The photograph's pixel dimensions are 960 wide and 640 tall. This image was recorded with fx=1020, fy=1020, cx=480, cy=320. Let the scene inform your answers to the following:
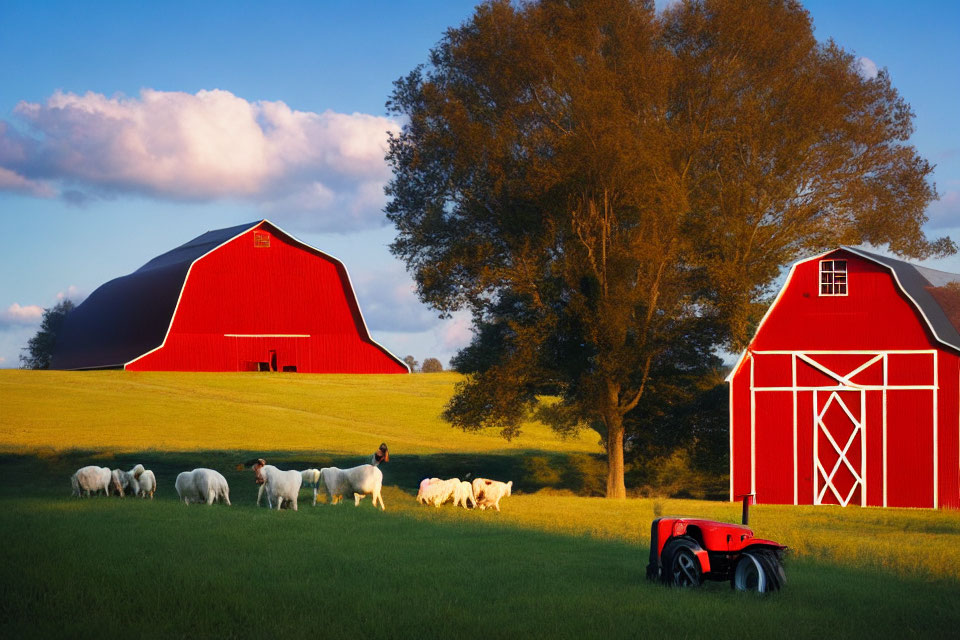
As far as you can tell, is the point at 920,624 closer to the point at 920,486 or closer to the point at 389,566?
the point at 389,566

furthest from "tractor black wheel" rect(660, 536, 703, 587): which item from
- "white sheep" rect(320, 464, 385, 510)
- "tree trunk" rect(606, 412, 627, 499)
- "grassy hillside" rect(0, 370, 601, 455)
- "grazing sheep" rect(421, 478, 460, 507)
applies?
"grassy hillside" rect(0, 370, 601, 455)

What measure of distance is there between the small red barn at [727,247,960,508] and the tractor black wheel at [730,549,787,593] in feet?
68.2

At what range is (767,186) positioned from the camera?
106 feet

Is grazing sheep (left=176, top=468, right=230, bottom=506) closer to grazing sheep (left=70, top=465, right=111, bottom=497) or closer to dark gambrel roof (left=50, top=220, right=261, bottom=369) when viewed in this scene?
grazing sheep (left=70, top=465, right=111, bottom=497)

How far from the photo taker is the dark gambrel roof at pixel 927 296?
3073 centimetres

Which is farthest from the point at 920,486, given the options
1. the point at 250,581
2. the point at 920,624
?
the point at 250,581

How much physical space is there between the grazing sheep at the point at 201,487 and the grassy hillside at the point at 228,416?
13650 mm

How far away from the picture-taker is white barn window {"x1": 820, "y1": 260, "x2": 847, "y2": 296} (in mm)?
31469

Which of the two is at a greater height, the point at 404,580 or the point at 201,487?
the point at 201,487

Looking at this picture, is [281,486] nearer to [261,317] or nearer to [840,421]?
[840,421]

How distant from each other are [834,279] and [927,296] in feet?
11.2

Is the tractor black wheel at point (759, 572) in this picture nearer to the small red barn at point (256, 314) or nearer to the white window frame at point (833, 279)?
the white window frame at point (833, 279)

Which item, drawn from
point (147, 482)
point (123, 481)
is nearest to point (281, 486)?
point (147, 482)

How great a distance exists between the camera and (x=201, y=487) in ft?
69.2
